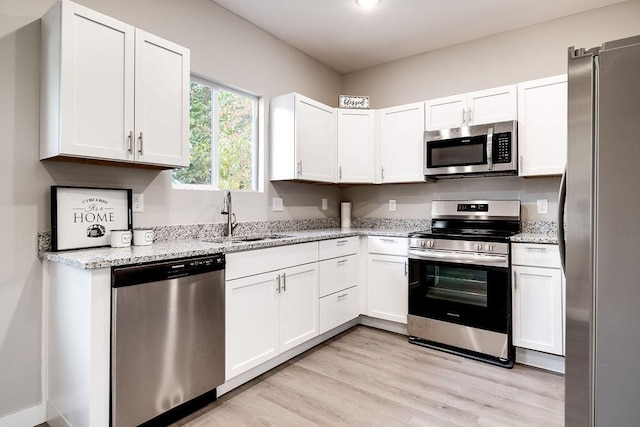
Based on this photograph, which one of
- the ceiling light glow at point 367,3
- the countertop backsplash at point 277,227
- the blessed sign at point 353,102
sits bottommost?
the countertop backsplash at point 277,227

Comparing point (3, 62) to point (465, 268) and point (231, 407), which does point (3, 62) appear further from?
point (465, 268)

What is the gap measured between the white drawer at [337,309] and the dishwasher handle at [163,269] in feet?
3.73

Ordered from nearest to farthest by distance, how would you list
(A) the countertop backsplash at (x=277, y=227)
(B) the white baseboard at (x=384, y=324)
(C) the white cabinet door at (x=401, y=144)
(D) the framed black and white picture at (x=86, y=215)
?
(D) the framed black and white picture at (x=86, y=215)
(A) the countertop backsplash at (x=277, y=227)
(B) the white baseboard at (x=384, y=324)
(C) the white cabinet door at (x=401, y=144)

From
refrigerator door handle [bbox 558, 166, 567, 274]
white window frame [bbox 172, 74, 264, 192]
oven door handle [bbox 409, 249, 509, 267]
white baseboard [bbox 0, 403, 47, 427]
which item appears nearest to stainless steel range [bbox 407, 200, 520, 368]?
oven door handle [bbox 409, 249, 509, 267]

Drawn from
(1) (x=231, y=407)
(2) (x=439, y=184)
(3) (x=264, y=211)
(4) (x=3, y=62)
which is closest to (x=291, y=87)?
(3) (x=264, y=211)

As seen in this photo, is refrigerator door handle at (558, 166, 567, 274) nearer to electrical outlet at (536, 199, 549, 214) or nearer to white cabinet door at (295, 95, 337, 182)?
electrical outlet at (536, 199, 549, 214)

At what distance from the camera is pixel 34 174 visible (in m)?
1.85

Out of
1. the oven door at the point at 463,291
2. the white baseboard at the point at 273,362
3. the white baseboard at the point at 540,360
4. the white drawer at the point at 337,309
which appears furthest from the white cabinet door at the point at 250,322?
the white baseboard at the point at 540,360

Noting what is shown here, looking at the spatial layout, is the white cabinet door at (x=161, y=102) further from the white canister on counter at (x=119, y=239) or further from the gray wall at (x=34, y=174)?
the white canister on counter at (x=119, y=239)

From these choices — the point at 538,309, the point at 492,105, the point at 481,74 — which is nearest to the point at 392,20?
the point at 481,74

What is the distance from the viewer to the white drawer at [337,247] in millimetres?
2854

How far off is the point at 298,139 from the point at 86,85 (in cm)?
170

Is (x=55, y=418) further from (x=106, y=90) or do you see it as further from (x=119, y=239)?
(x=106, y=90)

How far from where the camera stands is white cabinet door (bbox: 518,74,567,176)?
8.74ft
